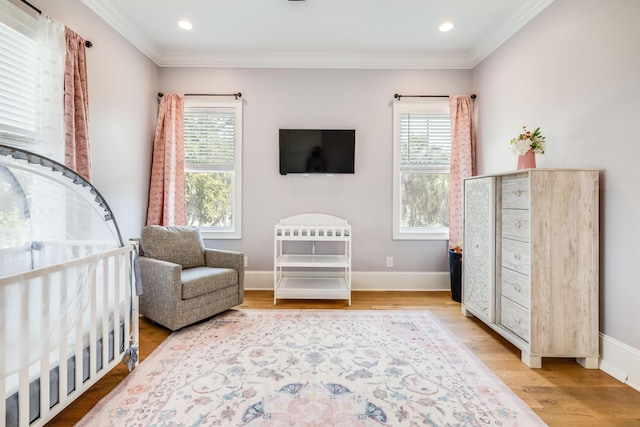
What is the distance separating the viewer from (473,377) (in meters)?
1.77

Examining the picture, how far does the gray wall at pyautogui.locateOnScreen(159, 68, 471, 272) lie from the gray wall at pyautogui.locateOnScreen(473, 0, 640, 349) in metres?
1.16

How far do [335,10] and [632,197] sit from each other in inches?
101

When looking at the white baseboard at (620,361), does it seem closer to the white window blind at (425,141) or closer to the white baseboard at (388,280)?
the white baseboard at (388,280)

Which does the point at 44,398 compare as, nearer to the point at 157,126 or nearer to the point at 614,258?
the point at 157,126

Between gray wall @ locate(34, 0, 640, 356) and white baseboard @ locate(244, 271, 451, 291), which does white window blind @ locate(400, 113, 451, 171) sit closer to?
gray wall @ locate(34, 0, 640, 356)

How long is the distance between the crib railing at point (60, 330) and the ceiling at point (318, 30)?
7.30ft

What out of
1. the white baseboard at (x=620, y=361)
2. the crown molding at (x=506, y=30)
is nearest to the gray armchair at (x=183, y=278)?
the white baseboard at (x=620, y=361)

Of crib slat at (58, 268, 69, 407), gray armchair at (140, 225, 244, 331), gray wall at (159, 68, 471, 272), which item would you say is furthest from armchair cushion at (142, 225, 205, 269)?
crib slat at (58, 268, 69, 407)

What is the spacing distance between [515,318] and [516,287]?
8.9 inches

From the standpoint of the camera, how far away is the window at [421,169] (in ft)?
11.2

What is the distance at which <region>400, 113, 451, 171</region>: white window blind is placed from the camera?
3436mm

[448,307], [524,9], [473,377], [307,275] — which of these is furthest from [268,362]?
[524,9]

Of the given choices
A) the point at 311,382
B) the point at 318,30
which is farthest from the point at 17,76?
the point at 311,382

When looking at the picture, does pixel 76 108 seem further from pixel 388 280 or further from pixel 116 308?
pixel 388 280
